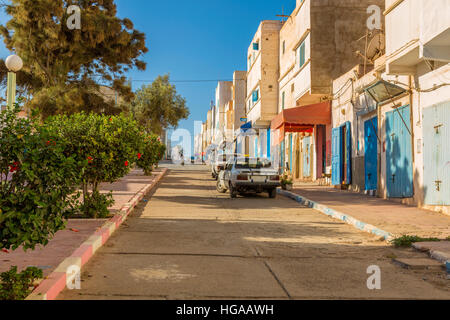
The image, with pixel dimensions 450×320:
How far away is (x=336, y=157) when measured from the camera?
21.7 meters

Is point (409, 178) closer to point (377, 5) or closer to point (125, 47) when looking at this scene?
point (377, 5)

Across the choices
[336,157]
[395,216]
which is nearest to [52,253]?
[395,216]

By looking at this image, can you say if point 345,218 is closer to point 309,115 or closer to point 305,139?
point 309,115

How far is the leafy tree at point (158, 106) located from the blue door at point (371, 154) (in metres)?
30.9

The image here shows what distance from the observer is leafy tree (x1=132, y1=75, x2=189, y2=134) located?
46.9m

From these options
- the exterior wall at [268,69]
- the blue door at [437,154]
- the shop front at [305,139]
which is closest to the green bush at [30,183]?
the blue door at [437,154]

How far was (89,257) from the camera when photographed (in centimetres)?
652

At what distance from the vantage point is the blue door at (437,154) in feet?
37.4

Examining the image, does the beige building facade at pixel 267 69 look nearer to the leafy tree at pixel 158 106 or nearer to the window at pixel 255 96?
the window at pixel 255 96

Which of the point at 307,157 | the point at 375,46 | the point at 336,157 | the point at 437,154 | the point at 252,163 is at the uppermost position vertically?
the point at 375,46

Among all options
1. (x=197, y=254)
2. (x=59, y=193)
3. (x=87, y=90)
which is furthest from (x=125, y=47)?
(x=59, y=193)

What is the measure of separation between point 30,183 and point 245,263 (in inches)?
126
